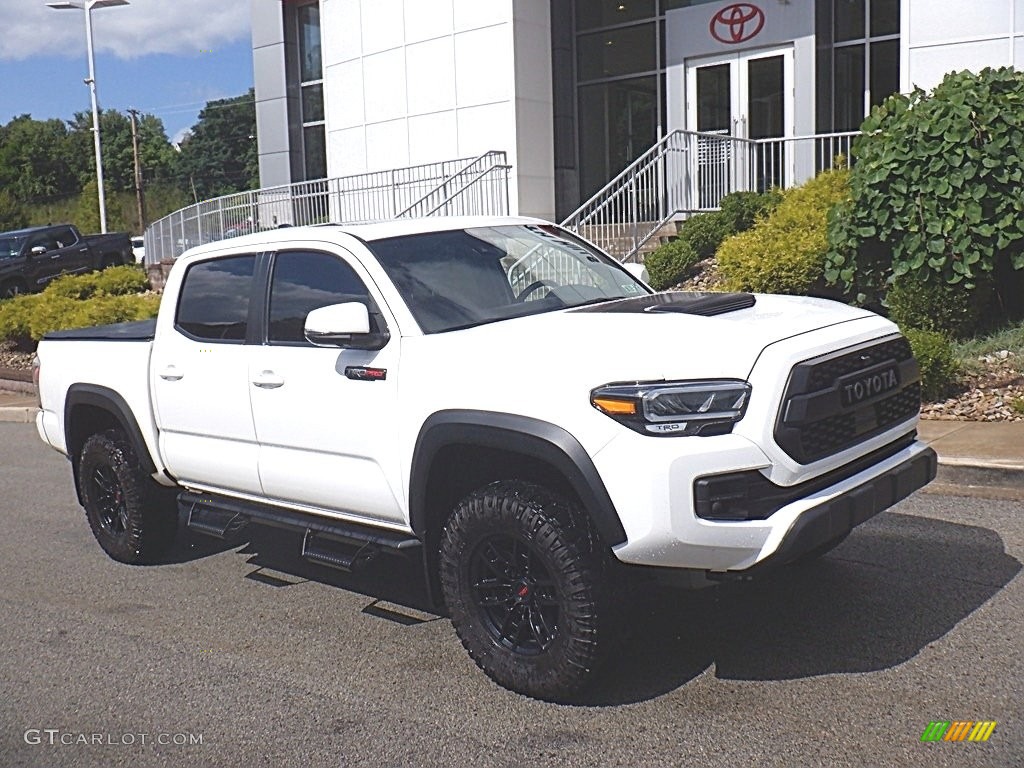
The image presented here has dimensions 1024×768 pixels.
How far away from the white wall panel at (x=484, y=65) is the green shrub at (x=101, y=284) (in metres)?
7.40

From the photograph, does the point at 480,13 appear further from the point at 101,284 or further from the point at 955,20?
the point at 101,284

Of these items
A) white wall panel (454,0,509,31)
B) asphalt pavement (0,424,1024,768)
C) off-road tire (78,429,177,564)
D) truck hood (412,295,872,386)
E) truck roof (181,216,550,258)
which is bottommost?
asphalt pavement (0,424,1024,768)

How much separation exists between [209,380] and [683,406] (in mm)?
2809

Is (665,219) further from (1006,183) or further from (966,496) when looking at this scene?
(966,496)

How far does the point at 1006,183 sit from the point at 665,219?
670 centimetres

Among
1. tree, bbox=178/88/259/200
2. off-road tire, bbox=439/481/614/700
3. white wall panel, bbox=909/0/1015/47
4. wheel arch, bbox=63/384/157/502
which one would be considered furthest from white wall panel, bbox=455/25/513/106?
tree, bbox=178/88/259/200

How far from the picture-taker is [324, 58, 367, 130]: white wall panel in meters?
22.8

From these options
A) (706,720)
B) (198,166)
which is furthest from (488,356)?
(198,166)

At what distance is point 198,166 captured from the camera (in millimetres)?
102375

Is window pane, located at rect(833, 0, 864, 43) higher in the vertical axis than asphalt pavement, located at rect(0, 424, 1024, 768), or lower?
higher

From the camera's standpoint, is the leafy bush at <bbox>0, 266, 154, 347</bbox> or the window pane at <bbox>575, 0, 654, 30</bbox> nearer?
the leafy bush at <bbox>0, 266, 154, 347</bbox>

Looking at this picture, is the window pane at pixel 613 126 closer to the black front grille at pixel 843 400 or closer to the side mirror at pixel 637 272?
the side mirror at pixel 637 272

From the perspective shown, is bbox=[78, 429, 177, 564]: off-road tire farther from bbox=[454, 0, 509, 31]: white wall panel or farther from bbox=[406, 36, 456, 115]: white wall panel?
bbox=[406, 36, 456, 115]: white wall panel

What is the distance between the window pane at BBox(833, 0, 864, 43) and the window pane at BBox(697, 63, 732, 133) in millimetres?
1916
